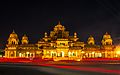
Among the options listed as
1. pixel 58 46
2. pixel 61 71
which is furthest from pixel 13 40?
→ pixel 61 71

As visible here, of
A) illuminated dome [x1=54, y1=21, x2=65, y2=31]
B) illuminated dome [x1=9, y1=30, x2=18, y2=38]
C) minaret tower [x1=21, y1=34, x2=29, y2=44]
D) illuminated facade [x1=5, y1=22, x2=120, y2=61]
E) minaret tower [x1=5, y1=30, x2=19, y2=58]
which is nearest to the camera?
illuminated facade [x1=5, y1=22, x2=120, y2=61]

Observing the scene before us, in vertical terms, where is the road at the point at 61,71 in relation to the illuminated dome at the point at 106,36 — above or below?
below

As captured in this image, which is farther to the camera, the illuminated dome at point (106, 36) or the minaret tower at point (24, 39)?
the minaret tower at point (24, 39)

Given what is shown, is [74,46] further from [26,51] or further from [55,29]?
[26,51]

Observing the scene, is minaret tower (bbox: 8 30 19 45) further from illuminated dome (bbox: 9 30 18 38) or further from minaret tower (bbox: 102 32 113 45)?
minaret tower (bbox: 102 32 113 45)

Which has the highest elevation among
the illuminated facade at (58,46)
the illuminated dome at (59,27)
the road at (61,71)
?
the illuminated dome at (59,27)

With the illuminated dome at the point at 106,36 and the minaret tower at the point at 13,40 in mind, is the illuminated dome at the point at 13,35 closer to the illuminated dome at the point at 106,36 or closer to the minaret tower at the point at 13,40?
the minaret tower at the point at 13,40

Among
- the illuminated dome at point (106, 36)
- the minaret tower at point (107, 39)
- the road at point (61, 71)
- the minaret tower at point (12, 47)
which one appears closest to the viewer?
the road at point (61, 71)

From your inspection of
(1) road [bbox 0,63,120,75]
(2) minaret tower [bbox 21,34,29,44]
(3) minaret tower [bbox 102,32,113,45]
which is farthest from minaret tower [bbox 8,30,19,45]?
(1) road [bbox 0,63,120,75]

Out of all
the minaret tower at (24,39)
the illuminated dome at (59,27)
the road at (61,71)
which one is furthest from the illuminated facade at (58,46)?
the road at (61,71)

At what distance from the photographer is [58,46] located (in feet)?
307

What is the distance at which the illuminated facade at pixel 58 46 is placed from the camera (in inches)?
3720

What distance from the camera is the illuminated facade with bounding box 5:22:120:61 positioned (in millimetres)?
94500

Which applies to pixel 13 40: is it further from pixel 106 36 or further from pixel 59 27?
pixel 106 36
